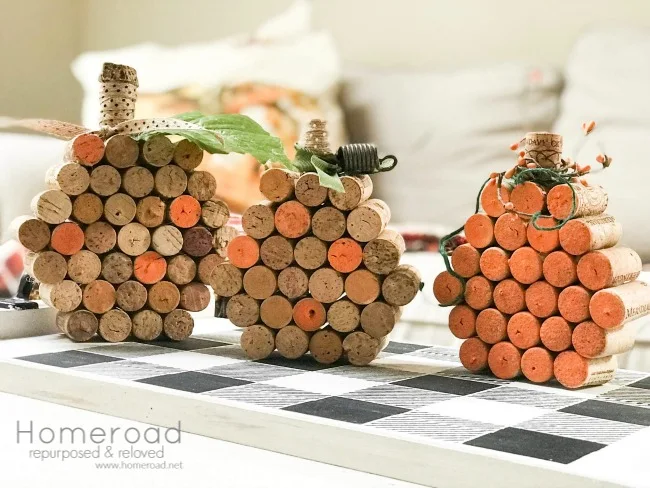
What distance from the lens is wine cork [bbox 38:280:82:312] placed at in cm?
125

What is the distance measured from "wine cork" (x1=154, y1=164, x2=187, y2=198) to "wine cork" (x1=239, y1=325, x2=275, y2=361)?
25 cm

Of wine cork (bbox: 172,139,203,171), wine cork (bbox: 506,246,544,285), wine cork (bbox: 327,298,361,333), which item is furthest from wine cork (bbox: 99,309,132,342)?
wine cork (bbox: 506,246,544,285)

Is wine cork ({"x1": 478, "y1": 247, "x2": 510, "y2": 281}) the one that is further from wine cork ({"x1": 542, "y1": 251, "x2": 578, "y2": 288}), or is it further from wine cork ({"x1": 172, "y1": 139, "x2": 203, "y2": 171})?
wine cork ({"x1": 172, "y1": 139, "x2": 203, "y2": 171})

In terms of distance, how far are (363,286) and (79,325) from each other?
44 cm

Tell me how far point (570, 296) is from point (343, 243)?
291 mm

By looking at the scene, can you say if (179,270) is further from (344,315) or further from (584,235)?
(584,235)

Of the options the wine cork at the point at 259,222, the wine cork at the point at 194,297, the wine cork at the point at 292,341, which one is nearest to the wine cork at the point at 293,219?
the wine cork at the point at 259,222

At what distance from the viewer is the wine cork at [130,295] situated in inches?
50.1

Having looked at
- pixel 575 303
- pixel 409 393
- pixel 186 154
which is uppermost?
pixel 186 154

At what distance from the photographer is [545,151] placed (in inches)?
41.9

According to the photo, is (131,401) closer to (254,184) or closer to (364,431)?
(364,431)

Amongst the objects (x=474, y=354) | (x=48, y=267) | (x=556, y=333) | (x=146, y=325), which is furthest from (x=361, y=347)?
(x=48, y=267)

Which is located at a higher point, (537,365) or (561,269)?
(561,269)

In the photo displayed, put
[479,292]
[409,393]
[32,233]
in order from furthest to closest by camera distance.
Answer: [32,233], [479,292], [409,393]
